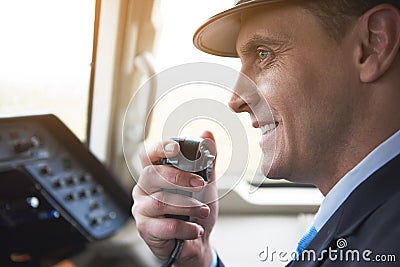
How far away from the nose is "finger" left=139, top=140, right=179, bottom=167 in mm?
144

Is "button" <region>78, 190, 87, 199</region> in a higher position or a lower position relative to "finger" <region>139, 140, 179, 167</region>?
lower

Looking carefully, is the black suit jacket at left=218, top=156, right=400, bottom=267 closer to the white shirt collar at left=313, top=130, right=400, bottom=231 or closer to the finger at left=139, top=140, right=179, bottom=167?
the white shirt collar at left=313, top=130, right=400, bottom=231

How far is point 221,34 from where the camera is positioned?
1240mm

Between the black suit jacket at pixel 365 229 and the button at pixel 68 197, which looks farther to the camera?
the button at pixel 68 197

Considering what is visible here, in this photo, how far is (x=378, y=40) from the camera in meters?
1.01

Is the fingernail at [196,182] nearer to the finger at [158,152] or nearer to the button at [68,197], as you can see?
the finger at [158,152]

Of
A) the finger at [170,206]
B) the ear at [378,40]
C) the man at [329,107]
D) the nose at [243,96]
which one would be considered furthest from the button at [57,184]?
the ear at [378,40]

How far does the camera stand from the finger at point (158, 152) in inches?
42.0

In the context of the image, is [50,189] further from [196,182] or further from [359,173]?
[359,173]

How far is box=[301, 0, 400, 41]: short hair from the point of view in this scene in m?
1.00

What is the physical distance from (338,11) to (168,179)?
17.7 inches

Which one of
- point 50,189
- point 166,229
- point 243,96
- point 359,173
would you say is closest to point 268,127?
point 243,96

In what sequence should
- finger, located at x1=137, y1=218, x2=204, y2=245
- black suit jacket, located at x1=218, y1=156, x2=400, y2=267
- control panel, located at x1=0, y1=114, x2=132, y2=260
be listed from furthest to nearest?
control panel, located at x1=0, y1=114, x2=132, y2=260 < finger, located at x1=137, y1=218, x2=204, y2=245 < black suit jacket, located at x1=218, y1=156, x2=400, y2=267

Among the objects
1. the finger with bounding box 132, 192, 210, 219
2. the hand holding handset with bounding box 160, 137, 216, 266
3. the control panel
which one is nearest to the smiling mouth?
the hand holding handset with bounding box 160, 137, 216, 266
